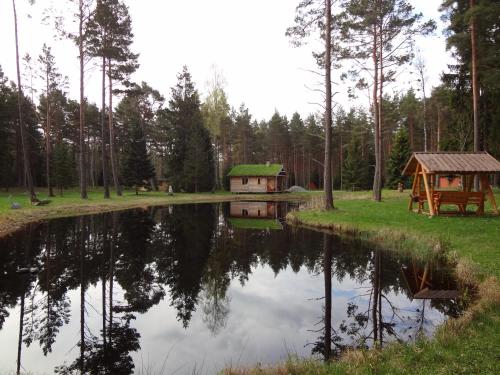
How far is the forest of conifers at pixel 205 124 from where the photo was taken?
22.0 meters

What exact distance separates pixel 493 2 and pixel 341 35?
772cm

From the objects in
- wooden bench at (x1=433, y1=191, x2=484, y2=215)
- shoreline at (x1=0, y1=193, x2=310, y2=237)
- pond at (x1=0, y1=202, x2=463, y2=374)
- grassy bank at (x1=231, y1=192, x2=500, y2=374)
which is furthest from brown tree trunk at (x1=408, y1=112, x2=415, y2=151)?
grassy bank at (x1=231, y1=192, x2=500, y2=374)

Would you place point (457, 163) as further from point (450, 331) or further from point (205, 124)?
point (205, 124)

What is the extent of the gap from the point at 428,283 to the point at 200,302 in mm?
5443

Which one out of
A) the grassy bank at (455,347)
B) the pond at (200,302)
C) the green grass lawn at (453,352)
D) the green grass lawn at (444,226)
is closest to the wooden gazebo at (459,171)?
the green grass lawn at (444,226)

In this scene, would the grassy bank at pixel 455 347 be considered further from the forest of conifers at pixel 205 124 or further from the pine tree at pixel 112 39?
the pine tree at pixel 112 39

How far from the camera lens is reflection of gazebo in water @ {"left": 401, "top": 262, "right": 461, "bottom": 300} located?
25.0 ft

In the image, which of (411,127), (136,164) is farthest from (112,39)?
(411,127)

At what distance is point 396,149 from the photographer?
3962cm

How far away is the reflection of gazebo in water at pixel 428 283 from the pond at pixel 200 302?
0.09 feet

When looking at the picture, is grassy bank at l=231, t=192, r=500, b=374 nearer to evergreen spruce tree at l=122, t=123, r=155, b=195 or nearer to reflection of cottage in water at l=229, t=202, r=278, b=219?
reflection of cottage in water at l=229, t=202, r=278, b=219

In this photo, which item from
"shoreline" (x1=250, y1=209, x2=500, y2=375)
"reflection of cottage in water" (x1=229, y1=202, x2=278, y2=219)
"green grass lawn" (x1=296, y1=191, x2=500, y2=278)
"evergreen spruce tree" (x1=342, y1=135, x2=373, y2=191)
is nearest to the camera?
"shoreline" (x1=250, y1=209, x2=500, y2=375)

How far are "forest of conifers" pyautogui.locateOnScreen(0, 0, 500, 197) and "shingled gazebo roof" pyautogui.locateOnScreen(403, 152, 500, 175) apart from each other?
5228 mm

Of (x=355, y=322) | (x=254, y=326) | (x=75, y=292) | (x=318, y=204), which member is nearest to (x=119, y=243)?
(x=75, y=292)
